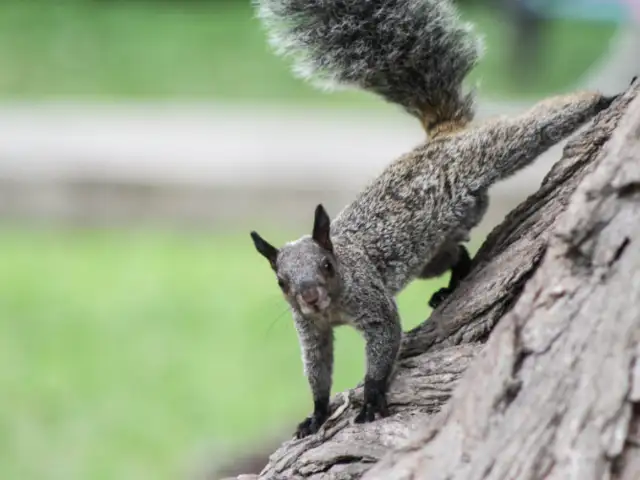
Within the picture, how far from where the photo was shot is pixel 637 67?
6.30 m

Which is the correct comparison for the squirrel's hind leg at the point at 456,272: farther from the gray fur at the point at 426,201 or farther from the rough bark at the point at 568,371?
the rough bark at the point at 568,371

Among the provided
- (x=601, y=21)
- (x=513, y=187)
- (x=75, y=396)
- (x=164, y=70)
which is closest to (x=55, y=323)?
(x=75, y=396)

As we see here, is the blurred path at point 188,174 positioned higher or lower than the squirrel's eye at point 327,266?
higher

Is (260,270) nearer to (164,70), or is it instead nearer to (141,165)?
(141,165)

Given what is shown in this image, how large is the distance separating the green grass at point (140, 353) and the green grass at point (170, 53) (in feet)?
12.0

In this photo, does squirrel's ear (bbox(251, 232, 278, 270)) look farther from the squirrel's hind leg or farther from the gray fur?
the squirrel's hind leg

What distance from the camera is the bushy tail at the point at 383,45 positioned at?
6.88 feet

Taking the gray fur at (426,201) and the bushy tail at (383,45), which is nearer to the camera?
the gray fur at (426,201)

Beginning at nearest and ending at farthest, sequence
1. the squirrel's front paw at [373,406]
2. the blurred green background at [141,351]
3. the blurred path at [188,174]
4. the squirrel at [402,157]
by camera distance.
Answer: the squirrel's front paw at [373,406], the squirrel at [402,157], the blurred green background at [141,351], the blurred path at [188,174]

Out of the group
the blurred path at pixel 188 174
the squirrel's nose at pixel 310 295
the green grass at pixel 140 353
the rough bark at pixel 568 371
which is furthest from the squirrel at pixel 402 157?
the blurred path at pixel 188 174

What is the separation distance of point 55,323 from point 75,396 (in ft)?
2.46

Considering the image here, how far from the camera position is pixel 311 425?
6.09ft

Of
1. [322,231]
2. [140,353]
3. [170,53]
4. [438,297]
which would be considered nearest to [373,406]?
[322,231]

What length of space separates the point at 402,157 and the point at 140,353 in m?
2.68
